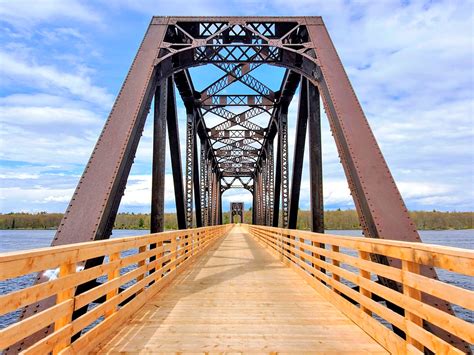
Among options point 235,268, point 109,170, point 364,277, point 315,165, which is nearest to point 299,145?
point 315,165

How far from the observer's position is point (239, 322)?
428cm

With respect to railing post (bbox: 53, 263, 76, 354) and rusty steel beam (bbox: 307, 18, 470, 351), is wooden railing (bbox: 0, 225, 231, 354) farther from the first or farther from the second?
rusty steel beam (bbox: 307, 18, 470, 351)

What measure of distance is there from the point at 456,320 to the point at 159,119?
346 inches

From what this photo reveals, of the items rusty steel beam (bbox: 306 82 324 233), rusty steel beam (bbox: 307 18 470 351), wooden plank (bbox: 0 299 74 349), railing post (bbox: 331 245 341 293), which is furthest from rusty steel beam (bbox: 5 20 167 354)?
rusty steel beam (bbox: 306 82 324 233)

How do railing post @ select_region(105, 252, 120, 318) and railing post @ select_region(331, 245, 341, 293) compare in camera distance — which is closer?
railing post @ select_region(105, 252, 120, 318)

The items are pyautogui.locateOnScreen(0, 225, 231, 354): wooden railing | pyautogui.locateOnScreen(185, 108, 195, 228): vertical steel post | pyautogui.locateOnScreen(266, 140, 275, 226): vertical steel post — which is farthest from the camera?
pyautogui.locateOnScreen(266, 140, 275, 226): vertical steel post

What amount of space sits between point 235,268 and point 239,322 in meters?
4.84

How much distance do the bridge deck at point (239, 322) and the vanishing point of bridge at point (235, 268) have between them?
3cm

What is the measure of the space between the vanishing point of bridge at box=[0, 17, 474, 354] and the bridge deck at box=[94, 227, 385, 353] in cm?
3

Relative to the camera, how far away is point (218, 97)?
20.6 metres

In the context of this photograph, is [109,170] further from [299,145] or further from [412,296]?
[299,145]

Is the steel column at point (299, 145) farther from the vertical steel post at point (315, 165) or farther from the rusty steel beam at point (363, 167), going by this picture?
the rusty steel beam at point (363, 167)

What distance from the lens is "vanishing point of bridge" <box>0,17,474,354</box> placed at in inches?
112

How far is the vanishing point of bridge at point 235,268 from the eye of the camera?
9.31 ft
